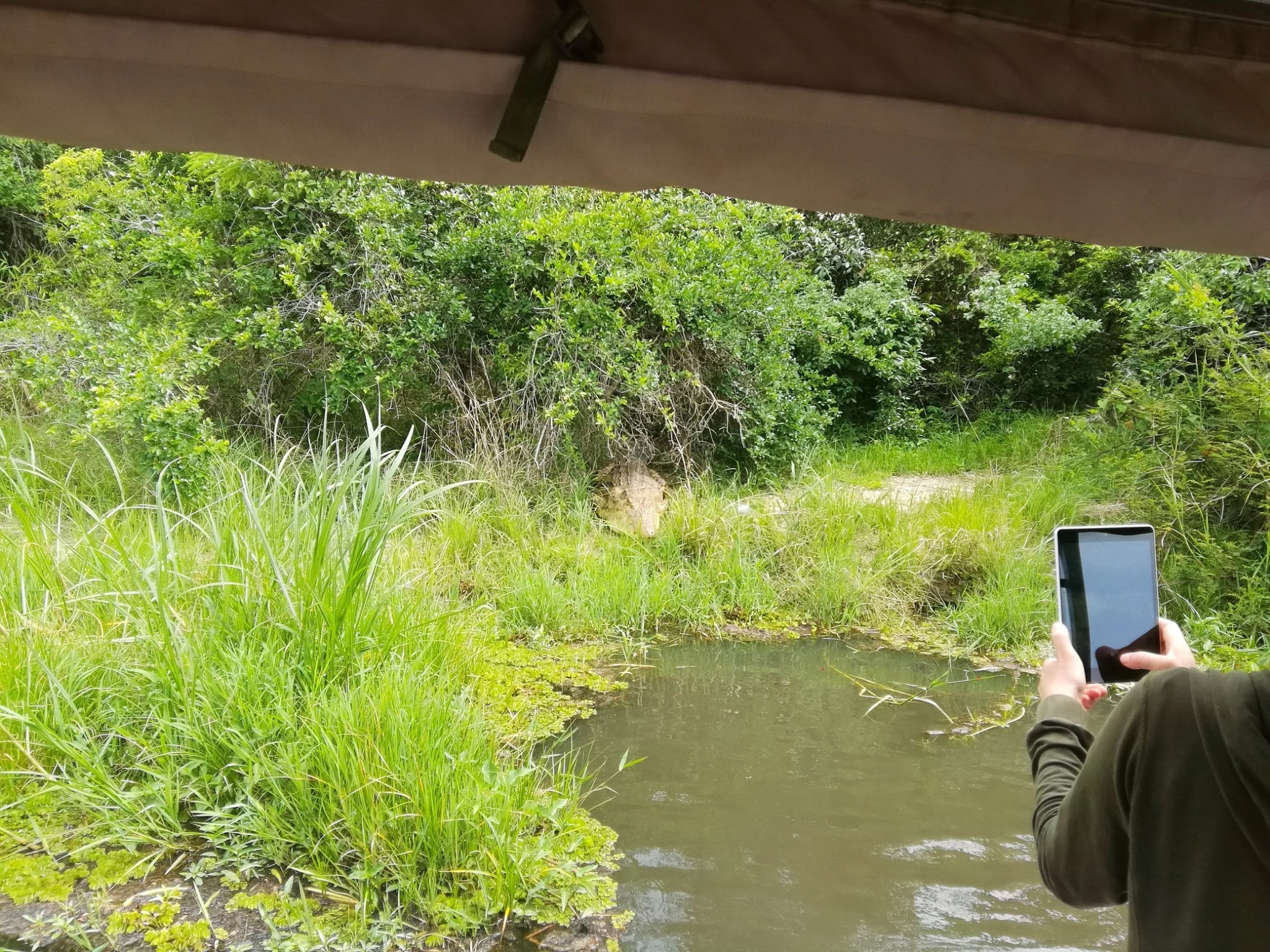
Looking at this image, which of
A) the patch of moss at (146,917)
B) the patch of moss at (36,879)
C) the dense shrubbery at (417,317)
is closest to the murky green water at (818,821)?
the patch of moss at (146,917)

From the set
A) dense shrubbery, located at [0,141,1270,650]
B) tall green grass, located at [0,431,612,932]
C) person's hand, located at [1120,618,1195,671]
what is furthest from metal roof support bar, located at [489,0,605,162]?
dense shrubbery, located at [0,141,1270,650]

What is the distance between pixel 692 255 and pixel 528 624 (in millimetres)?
3097

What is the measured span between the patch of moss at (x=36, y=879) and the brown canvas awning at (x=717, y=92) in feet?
7.19

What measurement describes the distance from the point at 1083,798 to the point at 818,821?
2402 mm

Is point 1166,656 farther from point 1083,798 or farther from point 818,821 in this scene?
point 818,821

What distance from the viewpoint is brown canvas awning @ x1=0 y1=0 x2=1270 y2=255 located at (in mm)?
1029

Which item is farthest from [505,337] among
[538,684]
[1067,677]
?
[1067,677]

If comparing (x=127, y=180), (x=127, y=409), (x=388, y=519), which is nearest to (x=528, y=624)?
(x=388, y=519)

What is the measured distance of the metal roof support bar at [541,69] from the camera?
3.29ft

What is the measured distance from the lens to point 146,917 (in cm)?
230

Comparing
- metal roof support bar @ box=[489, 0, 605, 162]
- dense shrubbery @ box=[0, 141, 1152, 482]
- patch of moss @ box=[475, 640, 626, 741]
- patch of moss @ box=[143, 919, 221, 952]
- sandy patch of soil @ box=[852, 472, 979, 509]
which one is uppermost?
dense shrubbery @ box=[0, 141, 1152, 482]

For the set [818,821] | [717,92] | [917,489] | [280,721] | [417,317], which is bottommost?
[818,821]

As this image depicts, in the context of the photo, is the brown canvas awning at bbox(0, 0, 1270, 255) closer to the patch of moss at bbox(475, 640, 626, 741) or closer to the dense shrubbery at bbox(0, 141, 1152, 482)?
the patch of moss at bbox(475, 640, 626, 741)

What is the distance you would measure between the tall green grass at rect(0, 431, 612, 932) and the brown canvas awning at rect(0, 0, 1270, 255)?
6.10 feet
